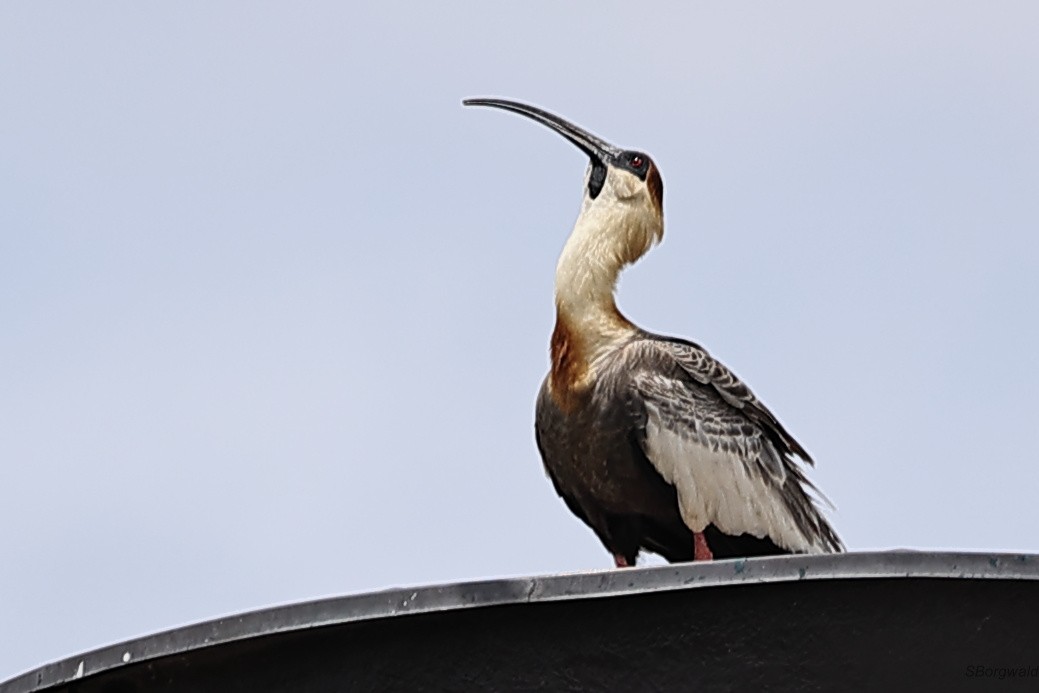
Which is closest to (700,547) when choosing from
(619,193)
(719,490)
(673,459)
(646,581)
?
(719,490)

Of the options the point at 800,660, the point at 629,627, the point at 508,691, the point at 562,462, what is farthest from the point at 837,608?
the point at 562,462

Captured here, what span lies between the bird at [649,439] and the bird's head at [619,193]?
0.05 feet

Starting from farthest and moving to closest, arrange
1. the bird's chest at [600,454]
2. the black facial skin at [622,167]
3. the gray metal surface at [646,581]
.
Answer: the black facial skin at [622,167] → the bird's chest at [600,454] → the gray metal surface at [646,581]

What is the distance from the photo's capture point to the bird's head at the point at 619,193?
10.8 meters

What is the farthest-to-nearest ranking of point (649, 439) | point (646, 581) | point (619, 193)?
1. point (619, 193)
2. point (649, 439)
3. point (646, 581)

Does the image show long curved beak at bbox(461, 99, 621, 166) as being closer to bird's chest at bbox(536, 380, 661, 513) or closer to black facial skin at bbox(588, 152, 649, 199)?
black facial skin at bbox(588, 152, 649, 199)

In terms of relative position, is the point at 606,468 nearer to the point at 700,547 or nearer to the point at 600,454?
the point at 600,454

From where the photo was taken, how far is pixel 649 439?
390 inches

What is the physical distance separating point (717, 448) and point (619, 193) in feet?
Answer: 6.05

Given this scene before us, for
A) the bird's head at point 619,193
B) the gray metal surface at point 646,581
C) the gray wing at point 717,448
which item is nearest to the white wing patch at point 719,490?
the gray wing at point 717,448

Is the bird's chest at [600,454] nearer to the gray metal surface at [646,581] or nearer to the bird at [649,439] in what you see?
the bird at [649,439]

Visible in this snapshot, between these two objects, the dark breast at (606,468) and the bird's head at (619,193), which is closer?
the dark breast at (606,468)

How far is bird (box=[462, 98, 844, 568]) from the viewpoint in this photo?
9961mm

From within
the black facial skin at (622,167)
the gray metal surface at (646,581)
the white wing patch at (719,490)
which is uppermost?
the black facial skin at (622,167)
